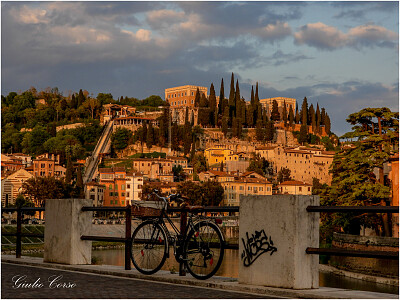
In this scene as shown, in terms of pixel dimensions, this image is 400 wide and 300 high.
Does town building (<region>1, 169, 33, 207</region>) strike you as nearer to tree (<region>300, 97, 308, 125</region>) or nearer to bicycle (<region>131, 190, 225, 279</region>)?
tree (<region>300, 97, 308, 125</region>)

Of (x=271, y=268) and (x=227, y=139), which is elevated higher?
(x=227, y=139)

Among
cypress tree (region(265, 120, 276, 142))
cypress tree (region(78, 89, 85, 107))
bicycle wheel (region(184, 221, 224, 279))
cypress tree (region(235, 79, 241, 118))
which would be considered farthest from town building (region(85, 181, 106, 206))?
bicycle wheel (region(184, 221, 224, 279))

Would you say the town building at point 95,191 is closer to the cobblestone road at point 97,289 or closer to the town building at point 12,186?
the town building at point 12,186

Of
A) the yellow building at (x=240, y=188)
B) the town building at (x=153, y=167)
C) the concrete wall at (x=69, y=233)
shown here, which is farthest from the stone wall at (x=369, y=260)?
the town building at (x=153, y=167)

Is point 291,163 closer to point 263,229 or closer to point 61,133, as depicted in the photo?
point 61,133

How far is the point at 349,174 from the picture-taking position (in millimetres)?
41375

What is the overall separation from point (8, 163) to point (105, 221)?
42.0 meters

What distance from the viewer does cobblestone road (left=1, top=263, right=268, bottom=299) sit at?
21.3 feet

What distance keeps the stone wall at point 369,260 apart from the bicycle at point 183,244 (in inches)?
918

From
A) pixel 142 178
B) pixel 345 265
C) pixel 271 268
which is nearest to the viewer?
pixel 271 268

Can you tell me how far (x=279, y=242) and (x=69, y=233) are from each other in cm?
385

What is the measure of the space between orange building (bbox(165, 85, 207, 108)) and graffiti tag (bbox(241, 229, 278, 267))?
499 feet

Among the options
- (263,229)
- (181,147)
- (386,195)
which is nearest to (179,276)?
(263,229)

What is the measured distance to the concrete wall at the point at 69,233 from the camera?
981 cm
